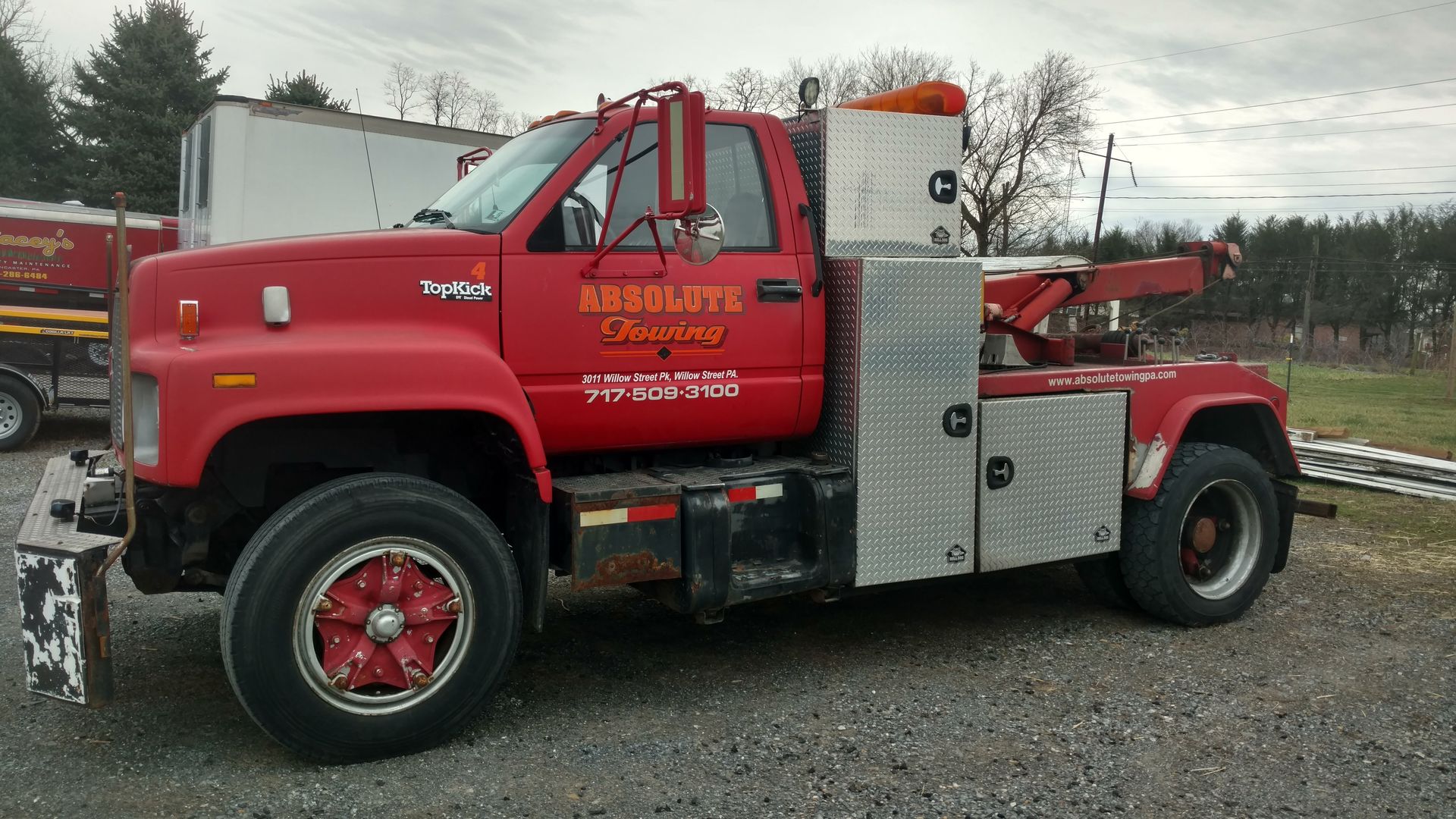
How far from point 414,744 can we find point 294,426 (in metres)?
1.28

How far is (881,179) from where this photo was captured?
5312 mm

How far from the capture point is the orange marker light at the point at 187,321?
13.0ft

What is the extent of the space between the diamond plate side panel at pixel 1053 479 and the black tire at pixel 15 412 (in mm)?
10872

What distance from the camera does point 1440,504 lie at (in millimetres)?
9867

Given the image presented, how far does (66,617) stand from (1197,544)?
5513 millimetres

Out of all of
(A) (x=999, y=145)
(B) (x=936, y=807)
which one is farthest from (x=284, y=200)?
(A) (x=999, y=145)

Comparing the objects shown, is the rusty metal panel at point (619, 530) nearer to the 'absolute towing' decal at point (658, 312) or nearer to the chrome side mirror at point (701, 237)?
the 'absolute towing' decal at point (658, 312)

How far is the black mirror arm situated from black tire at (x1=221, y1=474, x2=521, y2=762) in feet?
6.14

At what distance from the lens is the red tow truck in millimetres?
3967

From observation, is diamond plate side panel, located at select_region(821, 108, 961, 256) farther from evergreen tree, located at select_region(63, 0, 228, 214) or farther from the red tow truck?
evergreen tree, located at select_region(63, 0, 228, 214)

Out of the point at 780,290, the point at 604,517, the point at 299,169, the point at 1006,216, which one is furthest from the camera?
the point at 1006,216

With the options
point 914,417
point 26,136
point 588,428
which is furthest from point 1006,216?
point 588,428

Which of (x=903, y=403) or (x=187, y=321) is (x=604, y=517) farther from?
(x=187, y=321)

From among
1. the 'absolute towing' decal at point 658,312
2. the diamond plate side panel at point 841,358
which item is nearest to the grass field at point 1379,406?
the diamond plate side panel at point 841,358
